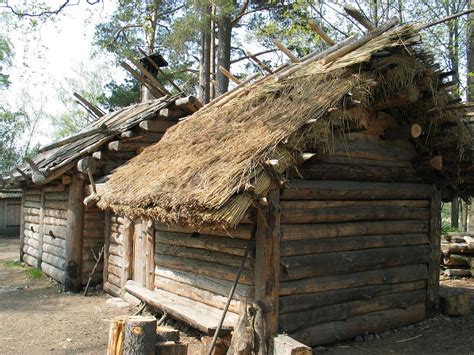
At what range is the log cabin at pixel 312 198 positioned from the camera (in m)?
5.77

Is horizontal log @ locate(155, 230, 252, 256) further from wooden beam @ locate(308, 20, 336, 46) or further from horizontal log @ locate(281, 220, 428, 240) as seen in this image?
wooden beam @ locate(308, 20, 336, 46)

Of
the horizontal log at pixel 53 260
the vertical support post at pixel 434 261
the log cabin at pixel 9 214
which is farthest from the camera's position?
the log cabin at pixel 9 214

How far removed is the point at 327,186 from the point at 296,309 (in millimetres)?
1703

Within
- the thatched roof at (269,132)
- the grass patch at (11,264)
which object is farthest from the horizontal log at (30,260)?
the thatched roof at (269,132)

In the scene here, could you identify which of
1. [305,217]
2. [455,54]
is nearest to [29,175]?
[305,217]

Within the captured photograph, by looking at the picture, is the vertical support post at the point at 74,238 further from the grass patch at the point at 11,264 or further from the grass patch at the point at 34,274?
the grass patch at the point at 11,264

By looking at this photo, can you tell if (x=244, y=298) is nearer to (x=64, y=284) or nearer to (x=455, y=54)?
(x=64, y=284)

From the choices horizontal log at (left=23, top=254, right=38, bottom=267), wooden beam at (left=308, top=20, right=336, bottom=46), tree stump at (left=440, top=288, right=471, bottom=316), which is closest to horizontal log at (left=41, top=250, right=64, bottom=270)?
horizontal log at (left=23, top=254, right=38, bottom=267)

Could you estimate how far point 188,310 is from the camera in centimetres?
677

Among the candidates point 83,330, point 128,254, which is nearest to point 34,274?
point 128,254

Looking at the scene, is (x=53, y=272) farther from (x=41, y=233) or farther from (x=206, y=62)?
(x=206, y=62)

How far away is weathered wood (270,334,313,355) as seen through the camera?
17.1ft

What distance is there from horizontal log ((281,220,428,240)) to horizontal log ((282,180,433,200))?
0.38m

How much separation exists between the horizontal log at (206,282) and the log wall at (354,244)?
0.48m
